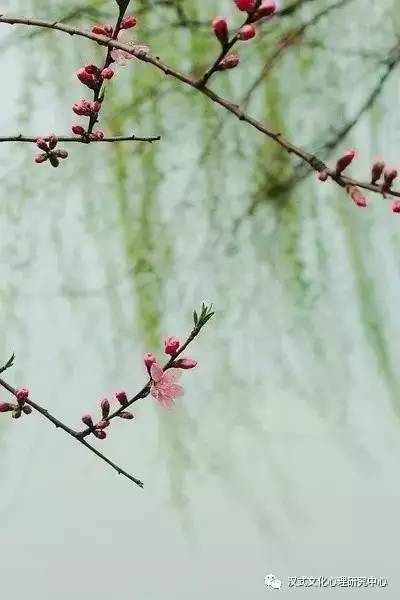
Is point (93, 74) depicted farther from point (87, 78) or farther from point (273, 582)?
point (273, 582)

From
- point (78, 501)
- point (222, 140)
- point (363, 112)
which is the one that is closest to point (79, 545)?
point (78, 501)

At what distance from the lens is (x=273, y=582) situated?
1.29 meters

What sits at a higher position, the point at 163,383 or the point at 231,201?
the point at 231,201

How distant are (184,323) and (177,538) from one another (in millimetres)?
331

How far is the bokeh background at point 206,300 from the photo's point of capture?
1.30 meters

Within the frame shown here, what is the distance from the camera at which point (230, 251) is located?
139cm

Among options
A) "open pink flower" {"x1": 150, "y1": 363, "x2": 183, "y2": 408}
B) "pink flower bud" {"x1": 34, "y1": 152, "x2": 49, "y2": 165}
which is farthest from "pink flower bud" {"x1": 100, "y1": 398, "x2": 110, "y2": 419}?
"pink flower bud" {"x1": 34, "y1": 152, "x2": 49, "y2": 165}

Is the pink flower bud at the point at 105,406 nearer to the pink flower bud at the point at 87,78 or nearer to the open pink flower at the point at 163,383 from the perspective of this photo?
the open pink flower at the point at 163,383

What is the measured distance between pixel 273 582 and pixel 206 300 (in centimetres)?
44

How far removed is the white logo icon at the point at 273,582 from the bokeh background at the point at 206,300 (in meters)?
0.02

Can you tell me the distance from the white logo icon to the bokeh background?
2 cm

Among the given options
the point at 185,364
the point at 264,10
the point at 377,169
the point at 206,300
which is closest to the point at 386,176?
the point at 377,169

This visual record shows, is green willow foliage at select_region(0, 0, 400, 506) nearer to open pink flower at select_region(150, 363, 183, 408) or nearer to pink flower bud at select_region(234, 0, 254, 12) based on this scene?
open pink flower at select_region(150, 363, 183, 408)

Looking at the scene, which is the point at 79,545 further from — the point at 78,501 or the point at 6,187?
the point at 6,187
